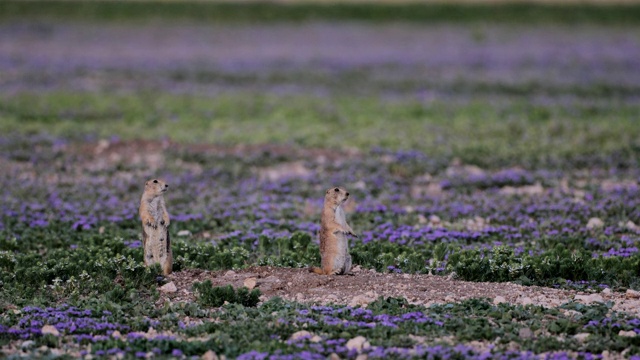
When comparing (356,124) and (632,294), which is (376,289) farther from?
(356,124)

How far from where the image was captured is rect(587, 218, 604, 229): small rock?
14992 millimetres

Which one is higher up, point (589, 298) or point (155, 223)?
point (155, 223)

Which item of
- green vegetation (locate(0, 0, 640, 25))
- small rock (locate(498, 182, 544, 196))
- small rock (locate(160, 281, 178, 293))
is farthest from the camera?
green vegetation (locate(0, 0, 640, 25))

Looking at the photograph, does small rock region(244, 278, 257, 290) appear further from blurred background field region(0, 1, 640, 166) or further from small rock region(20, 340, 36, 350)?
blurred background field region(0, 1, 640, 166)

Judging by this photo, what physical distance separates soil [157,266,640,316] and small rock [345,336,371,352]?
1336 mm

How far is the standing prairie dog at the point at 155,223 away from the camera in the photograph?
1209 centimetres

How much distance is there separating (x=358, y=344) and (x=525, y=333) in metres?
1.80

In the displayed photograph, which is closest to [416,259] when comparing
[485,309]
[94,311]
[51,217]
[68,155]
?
[485,309]

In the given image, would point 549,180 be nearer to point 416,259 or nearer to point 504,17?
point 416,259

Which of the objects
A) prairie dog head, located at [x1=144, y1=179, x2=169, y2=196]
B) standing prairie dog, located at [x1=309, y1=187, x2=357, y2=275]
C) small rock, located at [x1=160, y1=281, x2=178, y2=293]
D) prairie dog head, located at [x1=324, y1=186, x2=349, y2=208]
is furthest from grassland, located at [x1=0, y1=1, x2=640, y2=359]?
prairie dog head, located at [x1=324, y1=186, x2=349, y2=208]

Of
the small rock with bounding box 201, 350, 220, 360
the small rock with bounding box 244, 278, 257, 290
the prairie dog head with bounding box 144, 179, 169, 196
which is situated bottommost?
the small rock with bounding box 201, 350, 220, 360

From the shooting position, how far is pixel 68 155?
70.8 ft

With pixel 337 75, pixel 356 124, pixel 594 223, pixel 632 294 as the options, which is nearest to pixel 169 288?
pixel 632 294

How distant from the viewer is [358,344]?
954 cm
